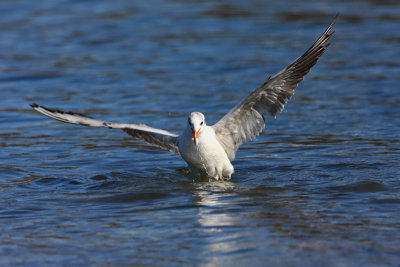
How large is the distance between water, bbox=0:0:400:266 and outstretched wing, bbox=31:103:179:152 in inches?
15.9

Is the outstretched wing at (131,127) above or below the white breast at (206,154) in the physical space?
above

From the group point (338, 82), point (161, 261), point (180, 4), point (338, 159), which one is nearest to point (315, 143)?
point (338, 159)

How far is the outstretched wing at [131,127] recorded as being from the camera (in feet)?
27.5

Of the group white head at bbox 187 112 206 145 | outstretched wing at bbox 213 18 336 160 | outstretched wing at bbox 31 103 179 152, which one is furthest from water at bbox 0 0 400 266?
white head at bbox 187 112 206 145

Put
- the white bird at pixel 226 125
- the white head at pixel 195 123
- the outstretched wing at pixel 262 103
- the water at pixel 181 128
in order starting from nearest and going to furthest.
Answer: the water at pixel 181 128 < the white head at pixel 195 123 < the white bird at pixel 226 125 < the outstretched wing at pixel 262 103

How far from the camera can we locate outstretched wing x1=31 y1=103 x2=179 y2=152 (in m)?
8.38

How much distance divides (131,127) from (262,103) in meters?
1.69

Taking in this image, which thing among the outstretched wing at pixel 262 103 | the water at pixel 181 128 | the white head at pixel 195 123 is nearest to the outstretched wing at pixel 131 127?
the water at pixel 181 128

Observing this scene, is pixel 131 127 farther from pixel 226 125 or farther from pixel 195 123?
pixel 226 125

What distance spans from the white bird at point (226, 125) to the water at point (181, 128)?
1.12 ft

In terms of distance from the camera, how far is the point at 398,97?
12789 millimetres

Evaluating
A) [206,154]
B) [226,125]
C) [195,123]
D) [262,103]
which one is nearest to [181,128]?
[226,125]

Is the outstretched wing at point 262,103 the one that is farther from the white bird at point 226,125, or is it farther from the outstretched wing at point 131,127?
the outstretched wing at point 131,127

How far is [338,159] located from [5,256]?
501cm
